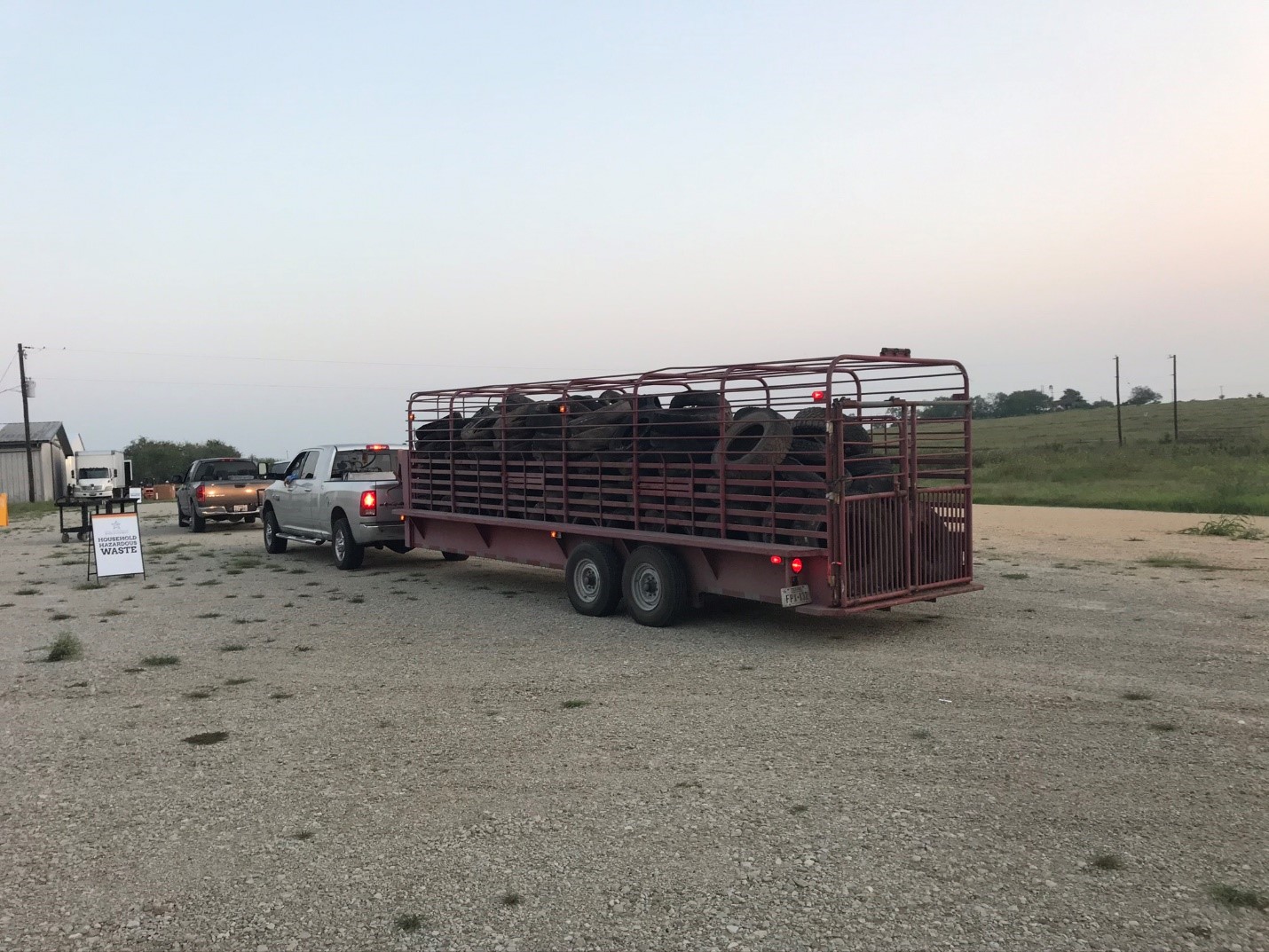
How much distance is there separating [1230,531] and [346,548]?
1555 centimetres

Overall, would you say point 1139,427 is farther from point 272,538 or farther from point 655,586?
point 655,586

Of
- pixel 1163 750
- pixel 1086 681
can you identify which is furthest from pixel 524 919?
pixel 1086 681

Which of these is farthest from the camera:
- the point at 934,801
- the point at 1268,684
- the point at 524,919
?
the point at 1268,684

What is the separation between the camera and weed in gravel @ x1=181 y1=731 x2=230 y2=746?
6.52 m

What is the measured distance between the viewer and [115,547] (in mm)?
14602

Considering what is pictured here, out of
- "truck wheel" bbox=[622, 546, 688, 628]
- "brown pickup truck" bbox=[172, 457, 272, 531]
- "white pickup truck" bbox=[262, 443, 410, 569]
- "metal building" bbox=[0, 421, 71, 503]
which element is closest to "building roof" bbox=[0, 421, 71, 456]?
"metal building" bbox=[0, 421, 71, 503]

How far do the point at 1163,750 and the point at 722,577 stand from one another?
14.8ft

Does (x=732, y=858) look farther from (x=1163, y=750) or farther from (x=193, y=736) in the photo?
(x=193, y=736)

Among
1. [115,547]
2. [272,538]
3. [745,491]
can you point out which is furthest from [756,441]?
[272,538]

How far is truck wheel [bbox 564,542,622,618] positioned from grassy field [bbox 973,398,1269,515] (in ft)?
64.3

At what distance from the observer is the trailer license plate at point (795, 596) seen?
8938mm

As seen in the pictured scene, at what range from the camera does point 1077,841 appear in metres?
4.70

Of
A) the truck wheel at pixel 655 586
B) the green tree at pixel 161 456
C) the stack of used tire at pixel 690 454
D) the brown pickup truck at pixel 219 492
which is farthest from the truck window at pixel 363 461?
the green tree at pixel 161 456

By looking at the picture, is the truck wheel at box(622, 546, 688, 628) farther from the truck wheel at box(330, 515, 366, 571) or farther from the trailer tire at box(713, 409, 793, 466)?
the truck wheel at box(330, 515, 366, 571)
